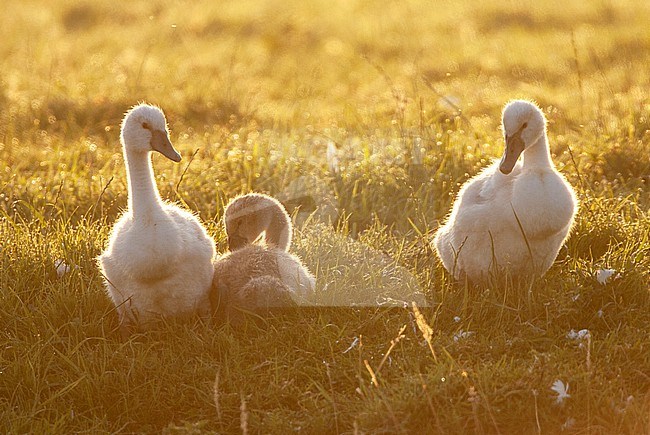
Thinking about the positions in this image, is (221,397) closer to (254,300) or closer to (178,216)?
(254,300)

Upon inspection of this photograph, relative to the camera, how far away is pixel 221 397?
511cm

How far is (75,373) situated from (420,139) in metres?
4.17

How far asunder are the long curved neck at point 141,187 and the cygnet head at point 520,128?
213 cm

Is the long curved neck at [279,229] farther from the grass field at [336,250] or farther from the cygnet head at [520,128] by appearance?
the cygnet head at [520,128]

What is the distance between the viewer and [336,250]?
6785 mm

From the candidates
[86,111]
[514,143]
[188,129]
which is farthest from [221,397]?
[86,111]

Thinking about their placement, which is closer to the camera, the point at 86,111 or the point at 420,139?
the point at 420,139

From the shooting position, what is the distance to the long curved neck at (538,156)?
5.96 meters

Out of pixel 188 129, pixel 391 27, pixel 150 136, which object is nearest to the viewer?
pixel 150 136

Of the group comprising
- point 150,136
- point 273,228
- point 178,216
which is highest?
point 150,136

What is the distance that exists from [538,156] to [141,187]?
246 cm

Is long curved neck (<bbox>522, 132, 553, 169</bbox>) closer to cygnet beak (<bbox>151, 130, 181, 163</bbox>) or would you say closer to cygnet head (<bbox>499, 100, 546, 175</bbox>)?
cygnet head (<bbox>499, 100, 546, 175</bbox>)

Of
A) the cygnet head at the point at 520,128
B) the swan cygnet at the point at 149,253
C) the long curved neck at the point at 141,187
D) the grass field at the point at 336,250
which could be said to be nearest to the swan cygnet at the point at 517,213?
the cygnet head at the point at 520,128

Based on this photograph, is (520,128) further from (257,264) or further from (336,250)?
(257,264)
